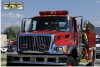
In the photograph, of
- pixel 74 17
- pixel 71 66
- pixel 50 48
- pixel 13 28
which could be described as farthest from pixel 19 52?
pixel 13 28

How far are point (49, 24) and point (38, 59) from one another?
1919mm

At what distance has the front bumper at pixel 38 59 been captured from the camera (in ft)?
28.0

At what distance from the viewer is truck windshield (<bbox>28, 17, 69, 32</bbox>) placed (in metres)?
10.0

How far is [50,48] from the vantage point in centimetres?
884

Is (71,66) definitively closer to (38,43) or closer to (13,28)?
(38,43)

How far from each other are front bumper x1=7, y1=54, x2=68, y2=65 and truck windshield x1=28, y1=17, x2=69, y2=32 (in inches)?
66.3

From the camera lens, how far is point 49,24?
33.6 feet

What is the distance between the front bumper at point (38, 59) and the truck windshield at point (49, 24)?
1.68m
